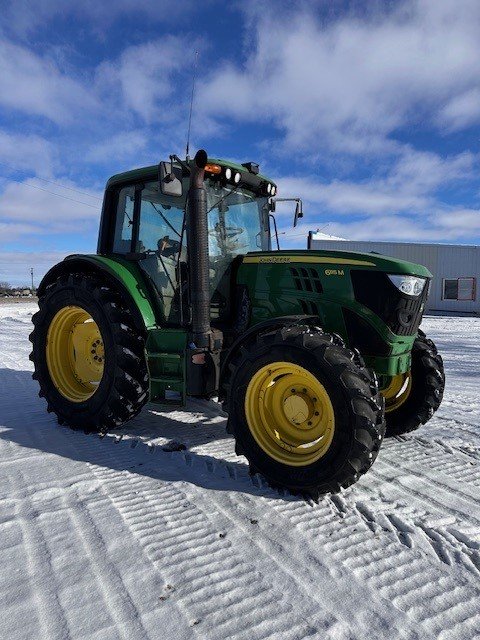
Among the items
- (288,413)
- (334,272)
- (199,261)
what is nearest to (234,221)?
(199,261)

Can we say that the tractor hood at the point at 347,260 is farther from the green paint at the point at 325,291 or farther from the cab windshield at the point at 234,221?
the cab windshield at the point at 234,221

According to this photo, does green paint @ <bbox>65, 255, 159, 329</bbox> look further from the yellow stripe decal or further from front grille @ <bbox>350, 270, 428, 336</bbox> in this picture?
front grille @ <bbox>350, 270, 428, 336</bbox>

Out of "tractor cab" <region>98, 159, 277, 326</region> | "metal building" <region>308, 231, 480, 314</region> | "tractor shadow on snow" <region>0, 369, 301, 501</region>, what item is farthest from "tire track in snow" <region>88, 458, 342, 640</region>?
"metal building" <region>308, 231, 480, 314</region>

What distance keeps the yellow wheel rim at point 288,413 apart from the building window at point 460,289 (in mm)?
22492

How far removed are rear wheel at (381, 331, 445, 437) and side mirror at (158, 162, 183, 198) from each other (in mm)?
2273

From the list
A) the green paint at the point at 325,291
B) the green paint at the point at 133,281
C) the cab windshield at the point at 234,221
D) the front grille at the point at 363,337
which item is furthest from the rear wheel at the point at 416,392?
the green paint at the point at 133,281

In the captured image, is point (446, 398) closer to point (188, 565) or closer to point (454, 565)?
point (454, 565)

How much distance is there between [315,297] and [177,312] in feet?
4.01

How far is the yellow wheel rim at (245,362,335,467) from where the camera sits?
9.59 ft

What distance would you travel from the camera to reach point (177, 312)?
155 inches

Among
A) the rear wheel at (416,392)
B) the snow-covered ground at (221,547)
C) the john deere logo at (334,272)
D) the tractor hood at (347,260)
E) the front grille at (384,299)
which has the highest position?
the tractor hood at (347,260)

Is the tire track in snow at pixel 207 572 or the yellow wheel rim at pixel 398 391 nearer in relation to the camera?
the tire track in snow at pixel 207 572

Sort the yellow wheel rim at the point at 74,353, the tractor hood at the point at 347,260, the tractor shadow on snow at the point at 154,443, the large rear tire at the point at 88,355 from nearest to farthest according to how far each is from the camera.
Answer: the tractor shadow on snow at the point at 154,443, the tractor hood at the point at 347,260, the large rear tire at the point at 88,355, the yellow wheel rim at the point at 74,353

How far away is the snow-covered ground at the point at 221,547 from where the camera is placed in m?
1.75
